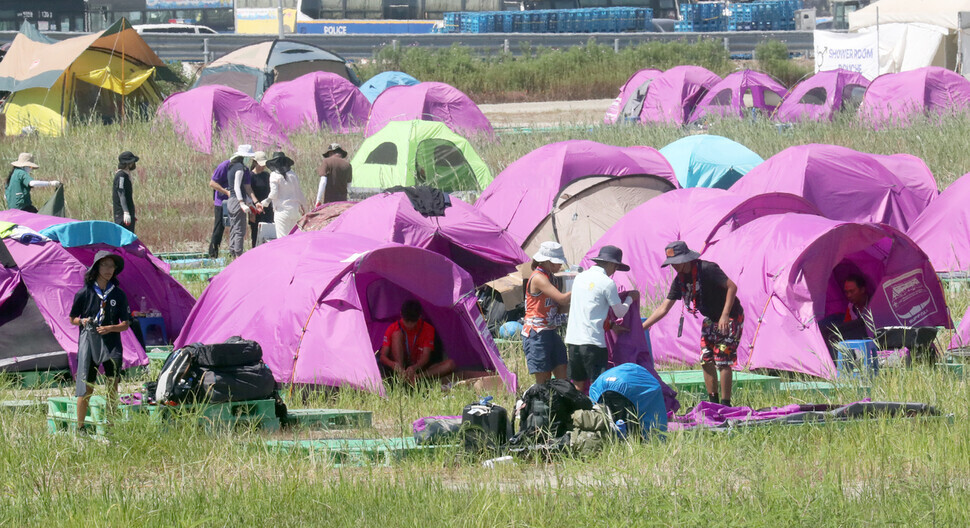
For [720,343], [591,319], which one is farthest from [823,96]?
[591,319]

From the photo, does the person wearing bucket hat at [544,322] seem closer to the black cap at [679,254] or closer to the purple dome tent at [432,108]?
the black cap at [679,254]

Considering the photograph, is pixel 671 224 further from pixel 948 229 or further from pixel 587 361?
pixel 587 361

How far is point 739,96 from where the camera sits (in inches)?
1037

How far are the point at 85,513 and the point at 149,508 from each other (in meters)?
0.33

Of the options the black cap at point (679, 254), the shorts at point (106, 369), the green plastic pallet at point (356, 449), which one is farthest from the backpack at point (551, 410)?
the shorts at point (106, 369)

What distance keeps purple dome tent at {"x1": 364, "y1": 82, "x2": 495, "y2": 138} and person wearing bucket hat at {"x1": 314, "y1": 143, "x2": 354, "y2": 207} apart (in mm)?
7370

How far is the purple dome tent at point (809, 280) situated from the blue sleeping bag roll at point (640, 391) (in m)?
2.43

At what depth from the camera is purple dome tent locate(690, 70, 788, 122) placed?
989 inches

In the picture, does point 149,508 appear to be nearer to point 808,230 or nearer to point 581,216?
point 808,230

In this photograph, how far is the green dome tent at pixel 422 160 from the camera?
18.5 metres

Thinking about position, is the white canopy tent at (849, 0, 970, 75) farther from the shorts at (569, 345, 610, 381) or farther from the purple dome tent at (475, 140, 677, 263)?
the shorts at (569, 345, 610, 381)

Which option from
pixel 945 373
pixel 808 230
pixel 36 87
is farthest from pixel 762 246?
pixel 36 87

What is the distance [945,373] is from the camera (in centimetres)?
923

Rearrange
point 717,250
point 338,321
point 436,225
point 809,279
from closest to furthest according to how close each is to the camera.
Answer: point 338,321 → point 809,279 → point 717,250 → point 436,225
